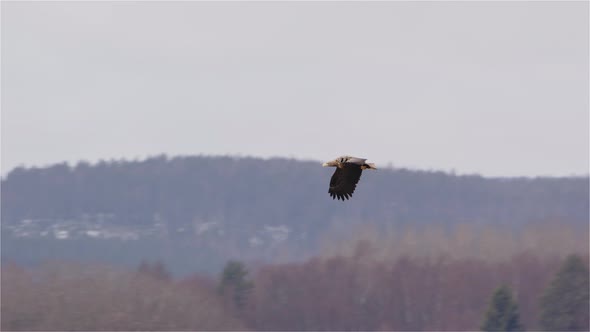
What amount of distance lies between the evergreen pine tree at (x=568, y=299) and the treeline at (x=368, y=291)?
35 mm

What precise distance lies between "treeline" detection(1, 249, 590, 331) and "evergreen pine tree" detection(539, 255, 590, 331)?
0.03 m

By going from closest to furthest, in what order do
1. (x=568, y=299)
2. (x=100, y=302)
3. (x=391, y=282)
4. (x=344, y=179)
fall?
(x=344, y=179) < (x=100, y=302) < (x=568, y=299) < (x=391, y=282)

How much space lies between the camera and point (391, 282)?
176 ft

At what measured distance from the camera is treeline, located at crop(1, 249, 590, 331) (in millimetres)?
48406

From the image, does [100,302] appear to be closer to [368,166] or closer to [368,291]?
[368,291]

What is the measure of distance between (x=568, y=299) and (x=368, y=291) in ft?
24.9

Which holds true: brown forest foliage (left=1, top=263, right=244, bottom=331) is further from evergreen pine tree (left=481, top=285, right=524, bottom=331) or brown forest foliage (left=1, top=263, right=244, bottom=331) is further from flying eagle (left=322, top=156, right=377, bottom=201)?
flying eagle (left=322, top=156, right=377, bottom=201)

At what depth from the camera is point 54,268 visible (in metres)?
50.2

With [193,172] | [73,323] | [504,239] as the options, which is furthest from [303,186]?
[73,323]

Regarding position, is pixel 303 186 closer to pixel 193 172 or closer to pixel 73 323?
pixel 193 172

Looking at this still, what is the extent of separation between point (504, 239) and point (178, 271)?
970 inches

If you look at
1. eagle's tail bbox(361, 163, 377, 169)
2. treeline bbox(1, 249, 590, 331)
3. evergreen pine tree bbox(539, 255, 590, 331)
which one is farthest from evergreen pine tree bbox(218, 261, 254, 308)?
eagle's tail bbox(361, 163, 377, 169)

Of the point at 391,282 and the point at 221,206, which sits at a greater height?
the point at 221,206

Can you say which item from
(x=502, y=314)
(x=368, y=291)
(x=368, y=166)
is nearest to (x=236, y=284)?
(x=368, y=291)
